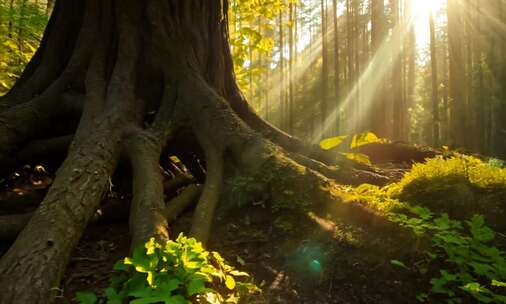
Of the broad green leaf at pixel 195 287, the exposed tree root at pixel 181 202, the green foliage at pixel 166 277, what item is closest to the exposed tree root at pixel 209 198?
the exposed tree root at pixel 181 202

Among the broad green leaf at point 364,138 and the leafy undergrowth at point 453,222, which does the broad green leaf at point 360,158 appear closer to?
the broad green leaf at point 364,138

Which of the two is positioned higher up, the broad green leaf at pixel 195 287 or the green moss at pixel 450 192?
the green moss at pixel 450 192

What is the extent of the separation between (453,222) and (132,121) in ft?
10.1

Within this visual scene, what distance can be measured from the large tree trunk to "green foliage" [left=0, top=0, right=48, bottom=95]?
9.64ft

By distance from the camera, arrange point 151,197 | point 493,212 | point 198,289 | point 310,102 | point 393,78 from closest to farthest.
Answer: point 198,289, point 493,212, point 151,197, point 393,78, point 310,102

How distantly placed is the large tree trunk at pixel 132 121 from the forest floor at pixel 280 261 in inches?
10.2

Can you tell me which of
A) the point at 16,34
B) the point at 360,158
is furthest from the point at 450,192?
the point at 16,34

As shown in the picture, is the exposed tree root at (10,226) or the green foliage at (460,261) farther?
the exposed tree root at (10,226)

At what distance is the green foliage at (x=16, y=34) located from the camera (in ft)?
23.9

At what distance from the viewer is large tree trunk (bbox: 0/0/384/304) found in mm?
2551

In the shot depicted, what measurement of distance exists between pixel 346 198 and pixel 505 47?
29.6 meters

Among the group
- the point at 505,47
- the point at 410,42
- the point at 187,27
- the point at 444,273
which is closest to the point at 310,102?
the point at 410,42

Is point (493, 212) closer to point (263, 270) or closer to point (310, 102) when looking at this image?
point (263, 270)

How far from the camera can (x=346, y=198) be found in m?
3.03
